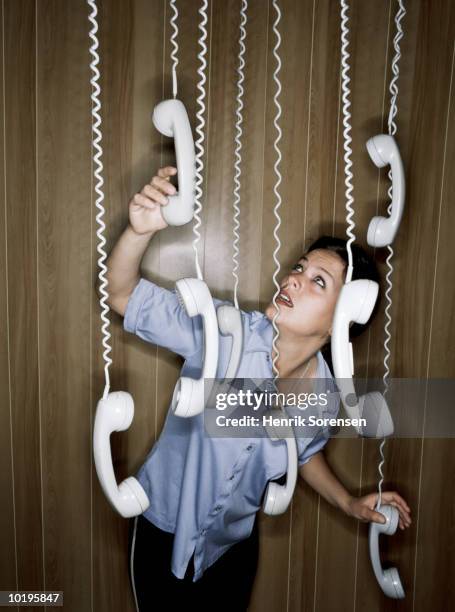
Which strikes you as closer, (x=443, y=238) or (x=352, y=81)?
(x=443, y=238)

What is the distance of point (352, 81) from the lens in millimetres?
1316

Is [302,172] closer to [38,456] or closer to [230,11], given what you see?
[230,11]

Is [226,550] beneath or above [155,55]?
beneath

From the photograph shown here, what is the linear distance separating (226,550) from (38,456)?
0.53 meters

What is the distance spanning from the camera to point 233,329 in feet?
3.59

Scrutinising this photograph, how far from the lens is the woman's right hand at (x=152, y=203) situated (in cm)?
101

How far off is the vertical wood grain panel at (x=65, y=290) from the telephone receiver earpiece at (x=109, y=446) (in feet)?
1.16

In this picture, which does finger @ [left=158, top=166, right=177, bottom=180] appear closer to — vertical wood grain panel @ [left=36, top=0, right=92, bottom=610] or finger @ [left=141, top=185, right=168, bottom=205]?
finger @ [left=141, top=185, right=168, bottom=205]

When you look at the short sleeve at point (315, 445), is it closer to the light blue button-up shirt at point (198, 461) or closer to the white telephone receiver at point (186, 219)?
the light blue button-up shirt at point (198, 461)

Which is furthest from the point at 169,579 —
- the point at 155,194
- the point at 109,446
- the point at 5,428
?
the point at 155,194

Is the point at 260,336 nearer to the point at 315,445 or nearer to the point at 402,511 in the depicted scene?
the point at 315,445

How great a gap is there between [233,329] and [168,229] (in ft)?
1.17

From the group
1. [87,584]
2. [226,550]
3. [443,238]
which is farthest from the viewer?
[87,584]

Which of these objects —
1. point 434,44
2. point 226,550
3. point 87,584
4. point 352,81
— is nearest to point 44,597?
point 87,584
